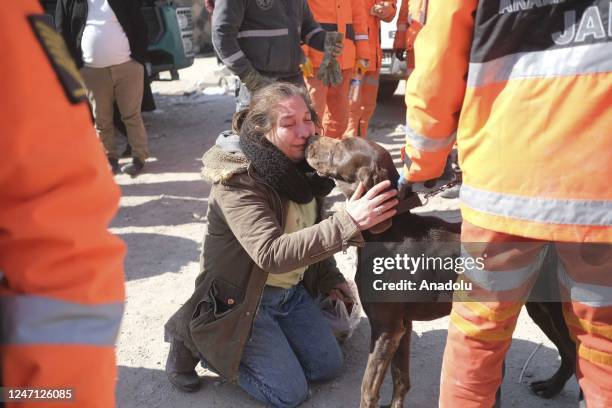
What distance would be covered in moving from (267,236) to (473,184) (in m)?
0.99

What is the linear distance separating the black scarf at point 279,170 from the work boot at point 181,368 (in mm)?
1029

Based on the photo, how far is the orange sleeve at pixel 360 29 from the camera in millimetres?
5910

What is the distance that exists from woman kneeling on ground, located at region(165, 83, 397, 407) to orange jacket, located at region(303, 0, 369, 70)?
2.93 meters

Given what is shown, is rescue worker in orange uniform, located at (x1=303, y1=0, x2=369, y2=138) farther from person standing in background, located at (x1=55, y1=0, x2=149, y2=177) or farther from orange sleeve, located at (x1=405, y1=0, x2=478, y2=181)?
orange sleeve, located at (x1=405, y1=0, x2=478, y2=181)

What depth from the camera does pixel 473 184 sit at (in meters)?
1.95

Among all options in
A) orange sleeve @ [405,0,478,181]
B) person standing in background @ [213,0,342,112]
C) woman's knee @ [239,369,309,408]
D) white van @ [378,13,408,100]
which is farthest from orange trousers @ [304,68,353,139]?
orange sleeve @ [405,0,478,181]

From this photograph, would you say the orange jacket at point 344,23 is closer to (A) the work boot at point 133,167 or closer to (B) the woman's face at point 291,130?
(A) the work boot at point 133,167

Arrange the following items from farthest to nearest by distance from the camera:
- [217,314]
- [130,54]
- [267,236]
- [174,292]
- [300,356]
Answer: [130,54]
[174,292]
[300,356]
[217,314]
[267,236]

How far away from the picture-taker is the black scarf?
2.64 meters

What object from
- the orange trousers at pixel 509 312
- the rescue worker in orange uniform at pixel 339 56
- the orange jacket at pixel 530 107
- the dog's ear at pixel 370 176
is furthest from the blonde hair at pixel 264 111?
the rescue worker in orange uniform at pixel 339 56

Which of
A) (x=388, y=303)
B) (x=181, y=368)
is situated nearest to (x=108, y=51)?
(x=181, y=368)

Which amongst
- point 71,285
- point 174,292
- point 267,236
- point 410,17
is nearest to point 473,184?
point 267,236

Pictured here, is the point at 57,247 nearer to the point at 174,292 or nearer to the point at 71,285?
the point at 71,285

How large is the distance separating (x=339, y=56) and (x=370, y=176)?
3268 mm
